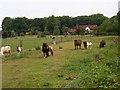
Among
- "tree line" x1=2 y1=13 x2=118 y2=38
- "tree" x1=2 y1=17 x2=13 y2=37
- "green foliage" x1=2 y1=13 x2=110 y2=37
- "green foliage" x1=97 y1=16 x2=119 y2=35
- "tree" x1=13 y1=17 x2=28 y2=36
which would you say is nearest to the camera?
"green foliage" x1=97 y1=16 x2=119 y2=35

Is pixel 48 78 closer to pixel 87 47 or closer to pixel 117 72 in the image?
pixel 117 72

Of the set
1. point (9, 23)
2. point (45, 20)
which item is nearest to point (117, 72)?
point (9, 23)

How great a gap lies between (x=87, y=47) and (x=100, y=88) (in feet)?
67.6

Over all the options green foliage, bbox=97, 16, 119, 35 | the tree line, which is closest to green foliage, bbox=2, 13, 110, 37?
the tree line

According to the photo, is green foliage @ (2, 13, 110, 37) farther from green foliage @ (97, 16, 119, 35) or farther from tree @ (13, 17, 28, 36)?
green foliage @ (97, 16, 119, 35)

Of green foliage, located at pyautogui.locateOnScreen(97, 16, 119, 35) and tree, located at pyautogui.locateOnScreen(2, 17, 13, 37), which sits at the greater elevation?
tree, located at pyautogui.locateOnScreen(2, 17, 13, 37)

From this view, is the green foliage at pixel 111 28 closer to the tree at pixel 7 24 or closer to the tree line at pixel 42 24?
the tree line at pixel 42 24

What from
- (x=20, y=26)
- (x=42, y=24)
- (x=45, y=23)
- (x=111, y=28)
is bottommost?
(x=111, y=28)

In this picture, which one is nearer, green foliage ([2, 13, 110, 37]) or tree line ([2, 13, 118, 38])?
tree line ([2, 13, 118, 38])

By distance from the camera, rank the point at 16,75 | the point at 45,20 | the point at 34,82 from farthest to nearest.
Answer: the point at 45,20
the point at 16,75
the point at 34,82

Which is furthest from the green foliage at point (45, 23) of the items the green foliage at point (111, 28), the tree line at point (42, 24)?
the green foliage at point (111, 28)

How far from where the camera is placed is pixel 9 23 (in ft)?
311

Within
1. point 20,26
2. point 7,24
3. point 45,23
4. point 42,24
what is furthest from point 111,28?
point 42,24

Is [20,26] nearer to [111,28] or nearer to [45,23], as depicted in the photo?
[45,23]
